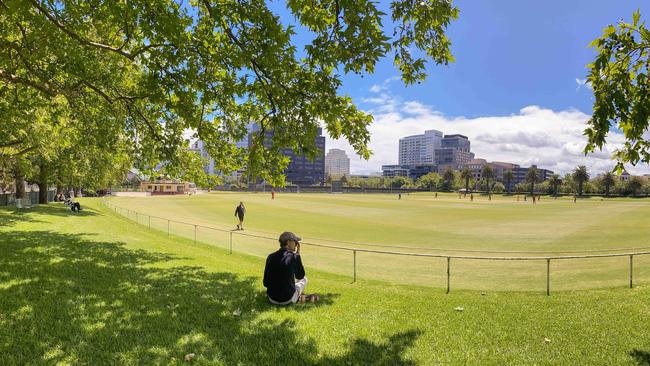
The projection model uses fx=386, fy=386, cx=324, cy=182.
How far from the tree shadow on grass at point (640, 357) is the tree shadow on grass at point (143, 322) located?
3005 mm

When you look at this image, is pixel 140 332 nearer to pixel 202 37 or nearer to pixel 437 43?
pixel 202 37

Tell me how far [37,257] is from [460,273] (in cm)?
1398

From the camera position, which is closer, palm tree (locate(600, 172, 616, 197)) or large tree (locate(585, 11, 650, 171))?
large tree (locate(585, 11, 650, 171))

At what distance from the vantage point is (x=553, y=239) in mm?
24953

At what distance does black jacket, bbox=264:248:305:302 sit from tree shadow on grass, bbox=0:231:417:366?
1.11 ft

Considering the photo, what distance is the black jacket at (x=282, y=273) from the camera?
24.0 feet

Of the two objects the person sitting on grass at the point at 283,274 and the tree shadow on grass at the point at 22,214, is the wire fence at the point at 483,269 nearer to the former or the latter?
the person sitting on grass at the point at 283,274

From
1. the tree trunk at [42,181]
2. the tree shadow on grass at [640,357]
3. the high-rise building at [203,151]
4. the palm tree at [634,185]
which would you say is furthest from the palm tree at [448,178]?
the tree shadow on grass at [640,357]

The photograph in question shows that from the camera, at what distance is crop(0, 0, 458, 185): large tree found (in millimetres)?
6652

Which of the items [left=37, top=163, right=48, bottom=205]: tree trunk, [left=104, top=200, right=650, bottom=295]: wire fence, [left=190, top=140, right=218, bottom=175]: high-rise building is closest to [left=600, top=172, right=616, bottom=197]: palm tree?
[left=104, top=200, right=650, bottom=295]: wire fence

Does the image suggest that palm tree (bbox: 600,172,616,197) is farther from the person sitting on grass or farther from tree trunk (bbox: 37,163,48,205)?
the person sitting on grass

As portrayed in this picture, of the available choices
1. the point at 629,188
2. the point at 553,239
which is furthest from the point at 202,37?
the point at 629,188

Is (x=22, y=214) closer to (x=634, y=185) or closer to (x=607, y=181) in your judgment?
(x=607, y=181)

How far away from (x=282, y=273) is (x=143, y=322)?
8.07 ft
